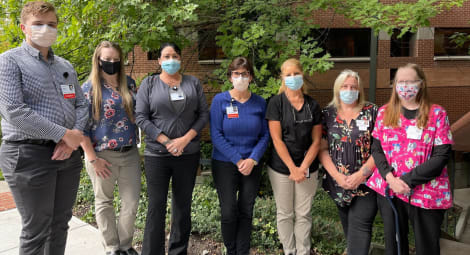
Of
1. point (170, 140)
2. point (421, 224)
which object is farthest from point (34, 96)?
point (421, 224)

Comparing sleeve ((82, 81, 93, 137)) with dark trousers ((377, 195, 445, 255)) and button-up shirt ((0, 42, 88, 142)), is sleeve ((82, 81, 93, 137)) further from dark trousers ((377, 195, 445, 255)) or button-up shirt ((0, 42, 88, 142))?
dark trousers ((377, 195, 445, 255))

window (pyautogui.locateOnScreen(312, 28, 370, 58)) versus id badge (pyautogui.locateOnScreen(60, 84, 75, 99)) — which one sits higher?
window (pyautogui.locateOnScreen(312, 28, 370, 58))

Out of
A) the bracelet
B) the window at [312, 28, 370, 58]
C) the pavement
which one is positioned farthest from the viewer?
the window at [312, 28, 370, 58]

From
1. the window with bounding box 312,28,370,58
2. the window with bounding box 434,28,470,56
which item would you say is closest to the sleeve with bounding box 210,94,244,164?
the window with bounding box 312,28,370,58

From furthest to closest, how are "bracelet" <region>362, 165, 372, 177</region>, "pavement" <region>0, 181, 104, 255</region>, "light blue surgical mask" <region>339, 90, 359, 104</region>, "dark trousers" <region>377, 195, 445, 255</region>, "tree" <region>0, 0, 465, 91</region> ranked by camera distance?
"tree" <region>0, 0, 465, 91</region>, "pavement" <region>0, 181, 104, 255</region>, "light blue surgical mask" <region>339, 90, 359, 104</region>, "bracelet" <region>362, 165, 372, 177</region>, "dark trousers" <region>377, 195, 445, 255</region>

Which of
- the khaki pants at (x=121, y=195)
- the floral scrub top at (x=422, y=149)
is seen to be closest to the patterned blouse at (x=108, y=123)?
the khaki pants at (x=121, y=195)

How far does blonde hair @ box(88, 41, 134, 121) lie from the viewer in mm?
3316

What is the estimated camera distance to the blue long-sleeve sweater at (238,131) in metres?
3.39

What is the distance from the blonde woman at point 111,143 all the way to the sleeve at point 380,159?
2290 mm

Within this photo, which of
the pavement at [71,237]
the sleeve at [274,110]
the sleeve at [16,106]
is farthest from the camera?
the pavement at [71,237]

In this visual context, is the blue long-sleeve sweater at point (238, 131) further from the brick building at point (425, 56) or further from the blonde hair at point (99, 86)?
the brick building at point (425, 56)

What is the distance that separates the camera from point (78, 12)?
15.4 ft

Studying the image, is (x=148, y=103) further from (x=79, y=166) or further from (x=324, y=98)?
(x=324, y=98)

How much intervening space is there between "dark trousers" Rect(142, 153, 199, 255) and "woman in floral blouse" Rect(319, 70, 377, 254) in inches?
54.3
